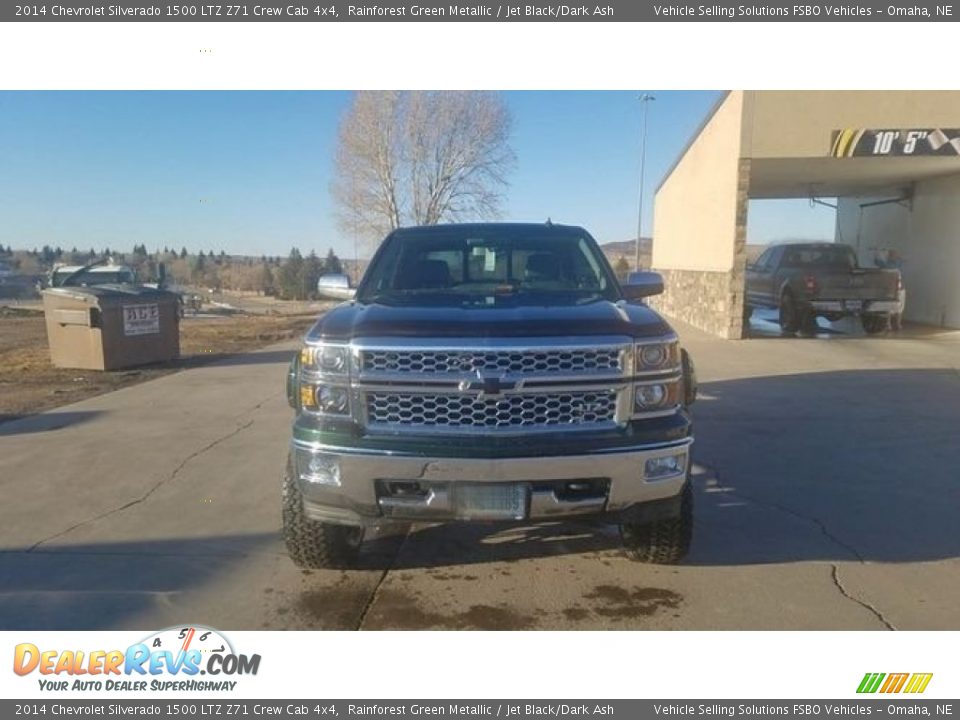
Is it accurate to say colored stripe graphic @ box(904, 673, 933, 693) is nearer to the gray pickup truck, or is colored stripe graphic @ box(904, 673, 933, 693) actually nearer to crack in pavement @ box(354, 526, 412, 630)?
crack in pavement @ box(354, 526, 412, 630)

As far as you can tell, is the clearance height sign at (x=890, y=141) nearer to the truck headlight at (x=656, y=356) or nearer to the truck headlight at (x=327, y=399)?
the truck headlight at (x=656, y=356)

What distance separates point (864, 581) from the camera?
11.5ft

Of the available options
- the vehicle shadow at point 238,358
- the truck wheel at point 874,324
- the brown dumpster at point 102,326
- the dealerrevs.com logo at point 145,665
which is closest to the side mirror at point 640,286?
the dealerrevs.com logo at point 145,665

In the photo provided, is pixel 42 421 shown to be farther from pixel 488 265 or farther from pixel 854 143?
pixel 854 143

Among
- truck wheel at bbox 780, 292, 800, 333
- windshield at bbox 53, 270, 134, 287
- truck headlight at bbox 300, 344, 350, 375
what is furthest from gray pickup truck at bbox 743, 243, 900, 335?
windshield at bbox 53, 270, 134, 287

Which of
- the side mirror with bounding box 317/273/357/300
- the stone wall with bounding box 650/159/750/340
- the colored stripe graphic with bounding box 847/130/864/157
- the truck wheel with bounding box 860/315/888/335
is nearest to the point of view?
the side mirror with bounding box 317/273/357/300

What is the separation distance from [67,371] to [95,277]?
7102 mm

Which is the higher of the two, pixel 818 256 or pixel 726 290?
pixel 818 256

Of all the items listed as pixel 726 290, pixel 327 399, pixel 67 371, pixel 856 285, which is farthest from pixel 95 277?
pixel 856 285

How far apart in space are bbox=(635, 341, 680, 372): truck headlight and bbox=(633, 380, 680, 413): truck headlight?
8 centimetres

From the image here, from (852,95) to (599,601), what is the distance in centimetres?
1220

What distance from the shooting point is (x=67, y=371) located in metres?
10.9

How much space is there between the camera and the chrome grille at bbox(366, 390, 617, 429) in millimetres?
3092
